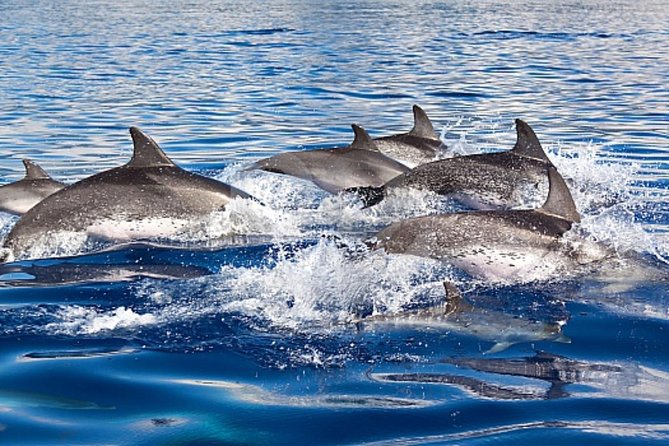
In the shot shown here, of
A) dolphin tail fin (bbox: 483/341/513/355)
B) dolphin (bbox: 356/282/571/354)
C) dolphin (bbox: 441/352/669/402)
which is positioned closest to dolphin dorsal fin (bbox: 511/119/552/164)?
dolphin (bbox: 356/282/571/354)

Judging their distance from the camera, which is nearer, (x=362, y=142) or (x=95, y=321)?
(x=95, y=321)

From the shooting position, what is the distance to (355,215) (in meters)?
11.4

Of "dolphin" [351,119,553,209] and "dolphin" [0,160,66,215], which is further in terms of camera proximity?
"dolphin" [351,119,553,209]

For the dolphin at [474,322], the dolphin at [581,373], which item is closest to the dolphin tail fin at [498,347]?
the dolphin at [474,322]

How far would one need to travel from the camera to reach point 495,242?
8453 mm

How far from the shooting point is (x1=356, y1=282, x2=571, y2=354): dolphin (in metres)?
6.88

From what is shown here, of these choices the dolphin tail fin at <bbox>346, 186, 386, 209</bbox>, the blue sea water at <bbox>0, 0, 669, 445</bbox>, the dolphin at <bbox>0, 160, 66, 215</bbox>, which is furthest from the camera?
the dolphin tail fin at <bbox>346, 186, 386, 209</bbox>

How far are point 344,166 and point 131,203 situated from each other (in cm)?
325

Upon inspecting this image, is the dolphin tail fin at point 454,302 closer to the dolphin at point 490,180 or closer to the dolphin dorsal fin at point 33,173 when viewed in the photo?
the dolphin at point 490,180

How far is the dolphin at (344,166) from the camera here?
12.6 meters

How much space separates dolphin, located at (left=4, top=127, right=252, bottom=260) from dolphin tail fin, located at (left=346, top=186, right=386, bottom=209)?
1.62m

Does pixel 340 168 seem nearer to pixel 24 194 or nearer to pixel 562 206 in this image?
pixel 24 194

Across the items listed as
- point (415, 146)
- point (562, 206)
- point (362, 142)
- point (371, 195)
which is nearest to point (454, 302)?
point (562, 206)

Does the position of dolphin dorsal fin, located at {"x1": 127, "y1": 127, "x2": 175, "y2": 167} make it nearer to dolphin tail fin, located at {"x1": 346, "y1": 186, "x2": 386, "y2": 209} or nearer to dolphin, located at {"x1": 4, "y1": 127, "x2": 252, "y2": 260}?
dolphin, located at {"x1": 4, "y1": 127, "x2": 252, "y2": 260}
